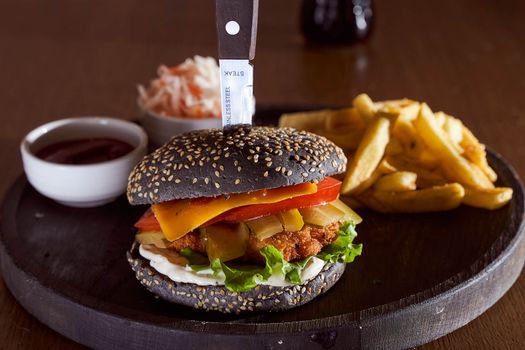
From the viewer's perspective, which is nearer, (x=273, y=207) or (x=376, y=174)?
(x=273, y=207)

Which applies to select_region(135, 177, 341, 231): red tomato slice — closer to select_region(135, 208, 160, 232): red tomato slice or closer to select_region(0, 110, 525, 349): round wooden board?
select_region(135, 208, 160, 232): red tomato slice

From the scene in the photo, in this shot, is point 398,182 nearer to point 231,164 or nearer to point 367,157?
point 367,157

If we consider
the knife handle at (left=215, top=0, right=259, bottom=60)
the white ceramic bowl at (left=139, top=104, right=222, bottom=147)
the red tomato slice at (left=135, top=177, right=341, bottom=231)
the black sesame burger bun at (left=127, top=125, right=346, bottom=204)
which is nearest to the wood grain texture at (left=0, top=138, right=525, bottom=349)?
the red tomato slice at (left=135, top=177, right=341, bottom=231)

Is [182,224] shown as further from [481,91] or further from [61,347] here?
[481,91]

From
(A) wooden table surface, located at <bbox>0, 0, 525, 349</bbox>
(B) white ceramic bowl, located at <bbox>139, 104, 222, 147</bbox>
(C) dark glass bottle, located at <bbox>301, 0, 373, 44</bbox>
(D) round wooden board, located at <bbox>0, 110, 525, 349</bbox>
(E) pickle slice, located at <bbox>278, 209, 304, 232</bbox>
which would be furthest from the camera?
(C) dark glass bottle, located at <bbox>301, 0, 373, 44</bbox>

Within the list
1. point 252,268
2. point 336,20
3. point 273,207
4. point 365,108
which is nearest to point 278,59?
point 336,20

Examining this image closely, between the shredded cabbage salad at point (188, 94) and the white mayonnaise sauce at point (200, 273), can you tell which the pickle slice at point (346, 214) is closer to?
the white mayonnaise sauce at point (200, 273)

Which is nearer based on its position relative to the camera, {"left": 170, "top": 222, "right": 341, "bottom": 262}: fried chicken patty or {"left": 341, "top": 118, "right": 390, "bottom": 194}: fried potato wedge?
{"left": 170, "top": 222, "right": 341, "bottom": 262}: fried chicken patty
